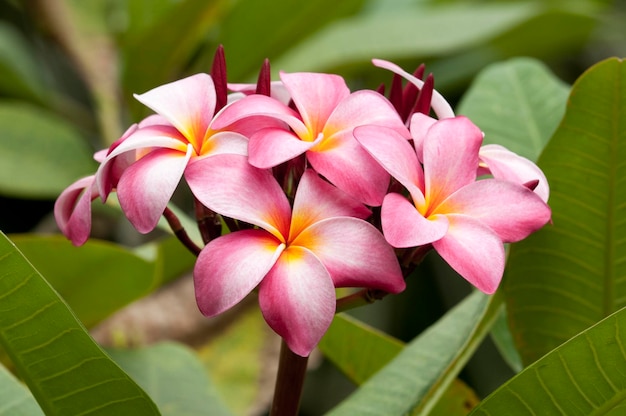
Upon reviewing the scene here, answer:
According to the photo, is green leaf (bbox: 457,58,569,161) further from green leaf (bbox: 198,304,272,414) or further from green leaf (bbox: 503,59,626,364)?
green leaf (bbox: 198,304,272,414)

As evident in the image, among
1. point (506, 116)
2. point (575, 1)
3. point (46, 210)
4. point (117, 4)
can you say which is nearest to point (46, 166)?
point (46, 210)

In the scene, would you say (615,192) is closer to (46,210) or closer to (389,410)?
(389,410)

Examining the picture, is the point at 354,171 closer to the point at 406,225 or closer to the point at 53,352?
the point at 406,225

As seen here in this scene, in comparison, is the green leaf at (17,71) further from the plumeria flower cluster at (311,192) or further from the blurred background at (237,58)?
the plumeria flower cluster at (311,192)

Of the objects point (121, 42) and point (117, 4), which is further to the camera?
point (117, 4)

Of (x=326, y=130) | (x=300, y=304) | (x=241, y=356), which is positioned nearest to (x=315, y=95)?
(x=326, y=130)
